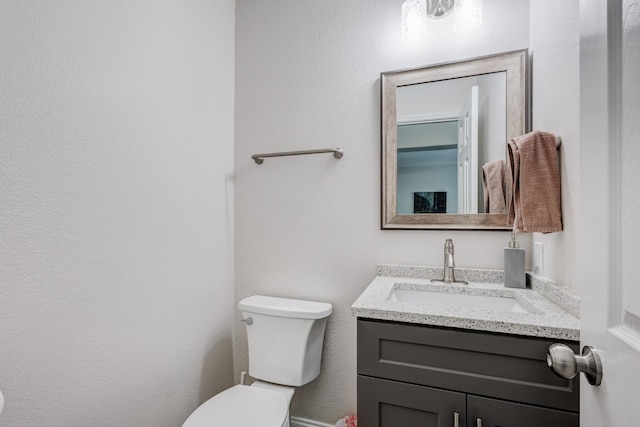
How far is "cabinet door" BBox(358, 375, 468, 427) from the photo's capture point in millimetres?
948

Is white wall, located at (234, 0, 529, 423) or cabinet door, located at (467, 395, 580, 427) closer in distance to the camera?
cabinet door, located at (467, 395, 580, 427)

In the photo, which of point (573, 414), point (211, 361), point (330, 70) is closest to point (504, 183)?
point (573, 414)

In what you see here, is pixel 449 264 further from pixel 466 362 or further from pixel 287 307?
pixel 287 307

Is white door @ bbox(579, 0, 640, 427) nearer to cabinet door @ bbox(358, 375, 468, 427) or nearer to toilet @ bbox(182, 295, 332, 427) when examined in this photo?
cabinet door @ bbox(358, 375, 468, 427)

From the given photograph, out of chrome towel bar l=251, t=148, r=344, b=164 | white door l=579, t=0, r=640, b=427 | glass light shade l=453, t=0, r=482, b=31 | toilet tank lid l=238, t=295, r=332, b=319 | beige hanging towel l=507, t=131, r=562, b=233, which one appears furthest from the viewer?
chrome towel bar l=251, t=148, r=344, b=164

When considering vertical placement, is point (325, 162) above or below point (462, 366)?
above

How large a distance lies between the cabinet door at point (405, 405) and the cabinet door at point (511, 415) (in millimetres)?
30

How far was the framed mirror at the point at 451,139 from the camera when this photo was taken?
1.39 metres

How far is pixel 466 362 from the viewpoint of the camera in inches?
37.3

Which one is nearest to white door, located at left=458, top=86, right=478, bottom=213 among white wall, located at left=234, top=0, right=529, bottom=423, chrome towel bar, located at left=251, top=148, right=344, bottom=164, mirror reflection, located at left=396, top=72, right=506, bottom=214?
mirror reflection, located at left=396, top=72, right=506, bottom=214

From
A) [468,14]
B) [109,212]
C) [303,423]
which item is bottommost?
[303,423]

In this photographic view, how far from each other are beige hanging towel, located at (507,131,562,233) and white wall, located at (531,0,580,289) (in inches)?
1.1

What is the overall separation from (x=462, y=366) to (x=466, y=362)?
0.06 feet

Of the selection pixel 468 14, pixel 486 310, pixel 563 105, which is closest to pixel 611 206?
pixel 486 310
